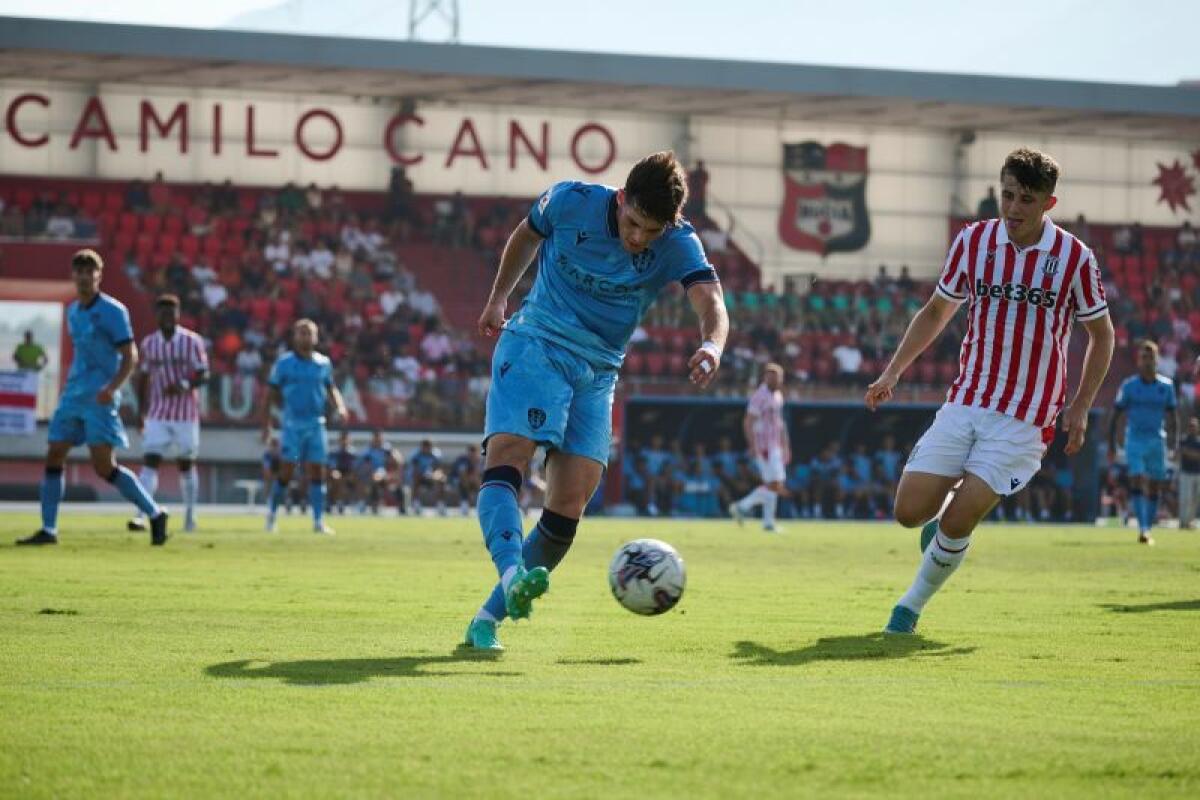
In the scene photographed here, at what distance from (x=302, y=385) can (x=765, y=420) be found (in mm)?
8281

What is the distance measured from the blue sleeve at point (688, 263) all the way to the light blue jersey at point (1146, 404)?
18.6 metres

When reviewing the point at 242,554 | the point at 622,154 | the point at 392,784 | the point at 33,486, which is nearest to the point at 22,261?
the point at 33,486

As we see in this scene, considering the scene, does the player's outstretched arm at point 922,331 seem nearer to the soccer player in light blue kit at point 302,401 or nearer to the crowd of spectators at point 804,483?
the soccer player in light blue kit at point 302,401

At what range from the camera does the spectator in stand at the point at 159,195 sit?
45.5 meters

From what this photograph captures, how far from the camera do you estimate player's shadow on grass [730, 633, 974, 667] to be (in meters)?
8.59

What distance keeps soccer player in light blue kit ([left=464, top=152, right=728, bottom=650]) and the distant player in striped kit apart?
14015mm

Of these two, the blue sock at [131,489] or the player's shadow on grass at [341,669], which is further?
the blue sock at [131,489]

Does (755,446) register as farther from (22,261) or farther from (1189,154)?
(1189,154)

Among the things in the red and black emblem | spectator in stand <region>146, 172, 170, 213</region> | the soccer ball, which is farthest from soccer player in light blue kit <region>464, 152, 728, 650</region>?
the red and black emblem

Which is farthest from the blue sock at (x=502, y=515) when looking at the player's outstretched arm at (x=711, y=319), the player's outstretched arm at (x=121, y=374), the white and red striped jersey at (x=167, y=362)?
the white and red striped jersey at (x=167, y=362)

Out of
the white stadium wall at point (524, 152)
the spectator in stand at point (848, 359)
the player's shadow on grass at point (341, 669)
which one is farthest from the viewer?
the white stadium wall at point (524, 152)

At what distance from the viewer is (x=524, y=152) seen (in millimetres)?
50250

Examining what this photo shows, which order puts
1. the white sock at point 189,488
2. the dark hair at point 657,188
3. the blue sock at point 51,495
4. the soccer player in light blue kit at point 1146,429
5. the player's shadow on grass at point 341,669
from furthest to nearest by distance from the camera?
the soccer player in light blue kit at point 1146,429 < the white sock at point 189,488 < the blue sock at point 51,495 < the dark hair at point 657,188 < the player's shadow on grass at point 341,669

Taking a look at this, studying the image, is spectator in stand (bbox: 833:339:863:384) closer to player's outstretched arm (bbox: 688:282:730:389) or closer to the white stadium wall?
the white stadium wall
